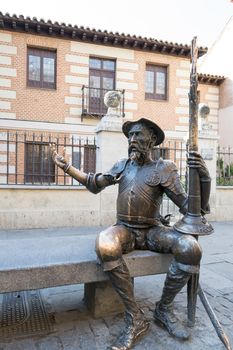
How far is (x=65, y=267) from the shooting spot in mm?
2432

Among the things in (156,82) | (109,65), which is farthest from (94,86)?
(156,82)

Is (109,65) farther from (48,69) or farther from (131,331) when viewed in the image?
(131,331)

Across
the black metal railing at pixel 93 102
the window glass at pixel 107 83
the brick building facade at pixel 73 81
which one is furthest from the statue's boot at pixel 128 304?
the window glass at pixel 107 83

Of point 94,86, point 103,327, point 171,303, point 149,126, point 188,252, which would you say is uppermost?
point 94,86

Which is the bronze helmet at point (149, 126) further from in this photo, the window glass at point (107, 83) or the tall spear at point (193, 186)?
the window glass at point (107, 83)

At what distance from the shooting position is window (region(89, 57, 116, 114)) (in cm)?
1298

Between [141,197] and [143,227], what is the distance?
11.6 inches

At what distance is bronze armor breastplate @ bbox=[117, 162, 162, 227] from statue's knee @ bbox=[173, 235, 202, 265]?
0.45 metres

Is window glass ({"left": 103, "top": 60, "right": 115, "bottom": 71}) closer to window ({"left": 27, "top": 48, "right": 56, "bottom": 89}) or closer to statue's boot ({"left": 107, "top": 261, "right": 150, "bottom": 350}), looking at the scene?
window ({"left": 27, "top": 48, "right": 56, "bottom": 89})

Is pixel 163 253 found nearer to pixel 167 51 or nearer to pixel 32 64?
pixel 32 64

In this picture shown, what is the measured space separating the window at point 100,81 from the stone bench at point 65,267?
10.5 meters

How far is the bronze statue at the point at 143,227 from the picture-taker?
95.9 inches

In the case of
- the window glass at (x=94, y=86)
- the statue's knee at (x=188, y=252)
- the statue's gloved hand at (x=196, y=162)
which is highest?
the window glass at (x=94, y=86)

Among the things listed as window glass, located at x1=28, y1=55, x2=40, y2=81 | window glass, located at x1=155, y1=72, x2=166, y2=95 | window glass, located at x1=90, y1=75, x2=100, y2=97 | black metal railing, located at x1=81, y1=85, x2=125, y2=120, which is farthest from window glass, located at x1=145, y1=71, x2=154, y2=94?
window glass, located at x1=28, y1=55, x2=40, y2=81
